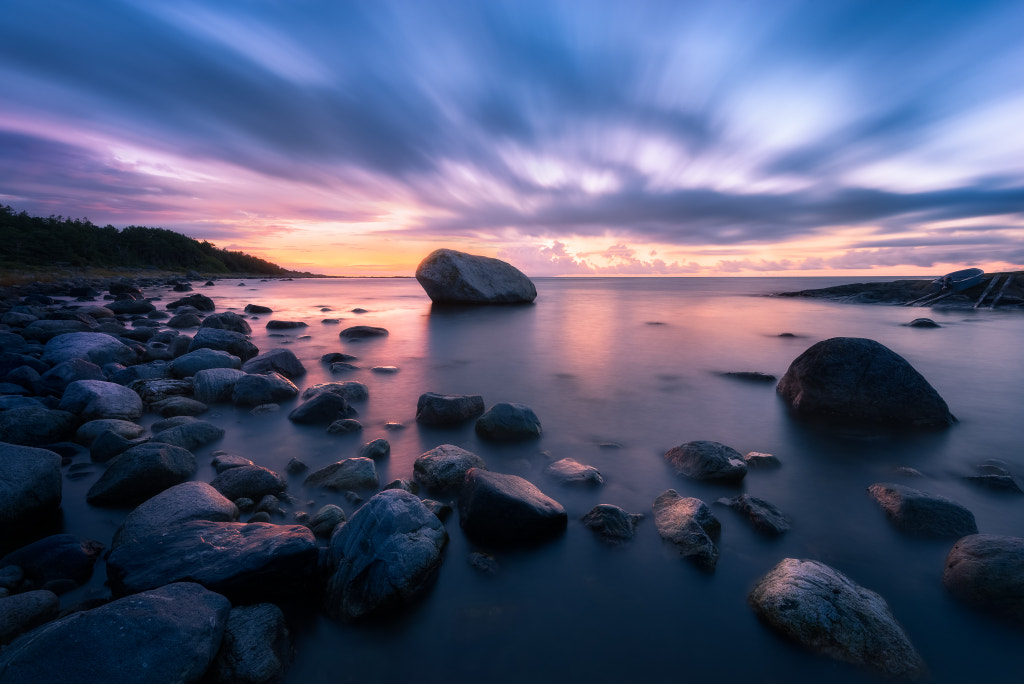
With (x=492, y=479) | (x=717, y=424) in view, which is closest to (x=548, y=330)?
(x=717, y=424)

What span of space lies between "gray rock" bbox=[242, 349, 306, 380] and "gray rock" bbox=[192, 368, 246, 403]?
1.03 metres

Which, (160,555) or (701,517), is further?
(701,517)

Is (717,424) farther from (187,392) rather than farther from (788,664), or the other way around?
(187,392)

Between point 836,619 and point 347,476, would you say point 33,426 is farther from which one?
point 836,619

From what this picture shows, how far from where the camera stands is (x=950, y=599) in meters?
3.08

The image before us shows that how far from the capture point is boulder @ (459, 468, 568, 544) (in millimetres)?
3711

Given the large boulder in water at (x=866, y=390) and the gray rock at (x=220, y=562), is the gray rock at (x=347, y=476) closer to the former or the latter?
the gray rock at (x=220, y=562)

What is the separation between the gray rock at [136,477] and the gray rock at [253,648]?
2.38 meters

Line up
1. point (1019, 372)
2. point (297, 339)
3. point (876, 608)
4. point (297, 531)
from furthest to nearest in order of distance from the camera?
point (297, 339) < point (1019, 372) < point (297, 531) < point (876, 608)

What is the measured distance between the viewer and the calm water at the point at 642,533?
8.73ft

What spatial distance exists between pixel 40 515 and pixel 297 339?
10.9 m

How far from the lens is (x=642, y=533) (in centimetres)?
387

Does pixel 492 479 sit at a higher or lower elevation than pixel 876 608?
higher

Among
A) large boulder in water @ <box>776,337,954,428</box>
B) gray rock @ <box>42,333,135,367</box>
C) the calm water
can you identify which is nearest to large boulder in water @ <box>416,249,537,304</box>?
the calm water
